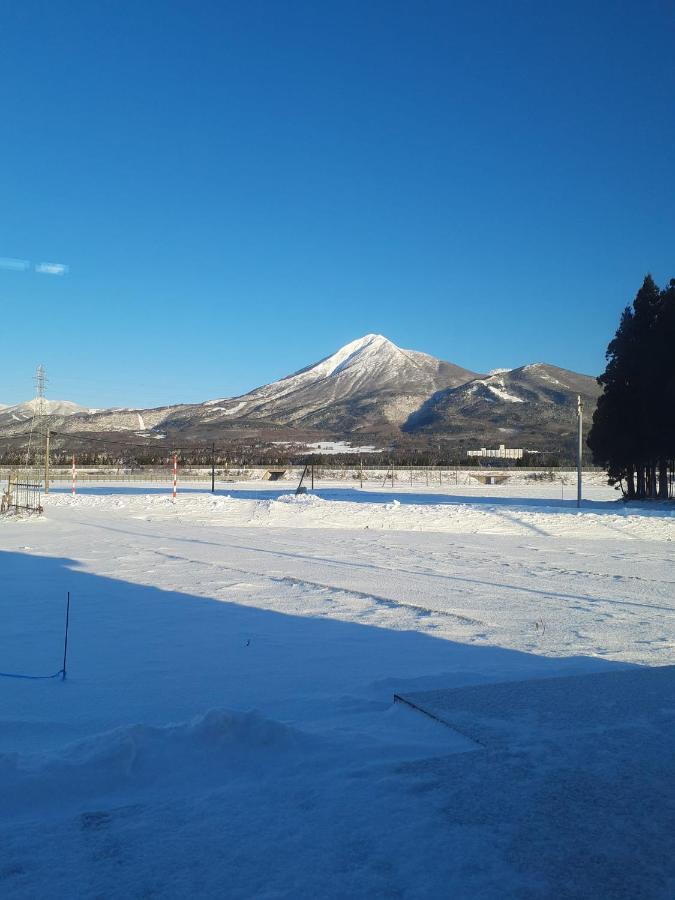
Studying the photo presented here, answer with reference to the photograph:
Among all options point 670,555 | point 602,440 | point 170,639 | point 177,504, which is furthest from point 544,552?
point 602,440

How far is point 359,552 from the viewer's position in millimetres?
13922

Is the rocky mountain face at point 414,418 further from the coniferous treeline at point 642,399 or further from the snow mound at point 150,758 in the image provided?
the snow mound at point 150,758

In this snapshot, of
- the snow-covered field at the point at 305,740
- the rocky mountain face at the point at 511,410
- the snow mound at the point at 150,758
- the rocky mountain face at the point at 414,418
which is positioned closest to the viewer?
the snow-covered field at the point at 305,740

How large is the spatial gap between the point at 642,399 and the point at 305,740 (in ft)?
88.2

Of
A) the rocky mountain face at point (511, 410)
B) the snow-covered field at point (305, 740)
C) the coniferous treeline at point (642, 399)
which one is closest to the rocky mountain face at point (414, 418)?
the rocky mountain face at point (511, 410)

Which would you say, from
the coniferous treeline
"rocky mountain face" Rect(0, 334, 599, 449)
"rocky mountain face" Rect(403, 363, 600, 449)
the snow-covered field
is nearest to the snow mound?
the snow-covered field

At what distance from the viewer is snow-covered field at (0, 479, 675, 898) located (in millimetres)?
2727

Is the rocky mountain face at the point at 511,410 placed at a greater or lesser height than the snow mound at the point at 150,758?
greater

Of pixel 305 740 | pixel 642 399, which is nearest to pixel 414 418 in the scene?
pixel 642 399

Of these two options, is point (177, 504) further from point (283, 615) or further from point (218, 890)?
point (218, 890)

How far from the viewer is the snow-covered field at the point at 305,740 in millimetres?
2727

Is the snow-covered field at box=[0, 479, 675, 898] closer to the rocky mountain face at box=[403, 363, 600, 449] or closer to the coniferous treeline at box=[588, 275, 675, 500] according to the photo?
the coniferous treeline at box=[588, 275, 675, 500]

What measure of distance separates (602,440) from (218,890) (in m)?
29.7

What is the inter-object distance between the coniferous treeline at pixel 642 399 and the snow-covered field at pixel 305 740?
17.0 metres
